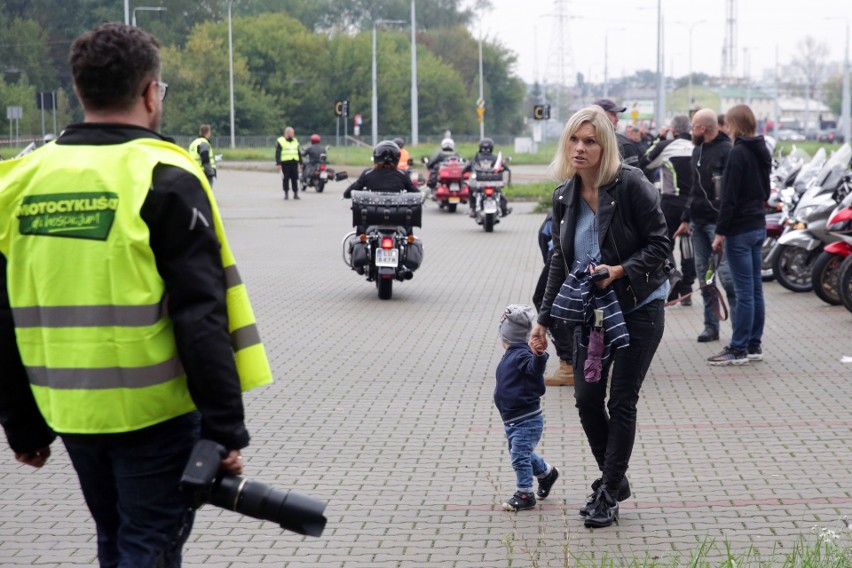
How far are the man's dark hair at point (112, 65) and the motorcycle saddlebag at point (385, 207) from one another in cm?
1103

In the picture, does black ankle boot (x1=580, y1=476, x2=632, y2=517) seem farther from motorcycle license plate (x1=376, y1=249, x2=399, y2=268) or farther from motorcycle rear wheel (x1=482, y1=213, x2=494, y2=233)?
motorcycle rear wheel (x1=482, y1=213, x2=494, y2=233)

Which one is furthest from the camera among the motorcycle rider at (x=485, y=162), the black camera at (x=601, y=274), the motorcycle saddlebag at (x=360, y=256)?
the motorcycle rider at (x=485, y=162)

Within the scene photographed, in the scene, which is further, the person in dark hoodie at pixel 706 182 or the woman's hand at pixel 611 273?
the person in dark hoodie at pixel 706 182

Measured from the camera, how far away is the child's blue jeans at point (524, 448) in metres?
6.19

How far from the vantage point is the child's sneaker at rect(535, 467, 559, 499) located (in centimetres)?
634

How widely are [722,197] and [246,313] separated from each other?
A: 22.8 ft

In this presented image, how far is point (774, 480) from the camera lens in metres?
6.67

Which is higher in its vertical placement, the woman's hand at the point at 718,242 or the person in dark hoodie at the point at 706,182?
the person in dark hoodie at the point at 706,182

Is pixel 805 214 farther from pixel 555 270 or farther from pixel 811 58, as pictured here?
pixel 811 58

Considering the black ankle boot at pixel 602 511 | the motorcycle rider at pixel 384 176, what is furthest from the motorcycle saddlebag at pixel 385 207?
the black ankle boot at pixel 602 511

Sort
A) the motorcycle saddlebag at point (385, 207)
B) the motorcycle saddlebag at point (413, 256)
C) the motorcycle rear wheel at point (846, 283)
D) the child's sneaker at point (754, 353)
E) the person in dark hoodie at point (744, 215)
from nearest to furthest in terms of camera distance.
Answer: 1. the person in dark hoodie at point (744, 215)
2. the child's sneaker at point (754, 353)
3. the motorcycle rear wheel at point (846, 283)
4. the motorcycle saddlebag at point (385, 207)
5. the motorcycle saddlebag at point (413, 256)

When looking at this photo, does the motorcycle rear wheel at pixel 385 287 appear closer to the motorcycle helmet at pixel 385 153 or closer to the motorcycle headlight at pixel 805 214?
the motorcycle helmet at pixel 385 153

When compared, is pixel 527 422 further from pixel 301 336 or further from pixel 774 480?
pixel 301 336

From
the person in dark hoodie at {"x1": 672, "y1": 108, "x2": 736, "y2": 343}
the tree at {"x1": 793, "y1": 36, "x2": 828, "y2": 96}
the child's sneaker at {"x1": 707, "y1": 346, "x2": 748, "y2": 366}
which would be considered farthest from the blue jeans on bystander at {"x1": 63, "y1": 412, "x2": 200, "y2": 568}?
the tree at {"x1": 793, "y1": 36, "x2": 828, "y2": 96}
